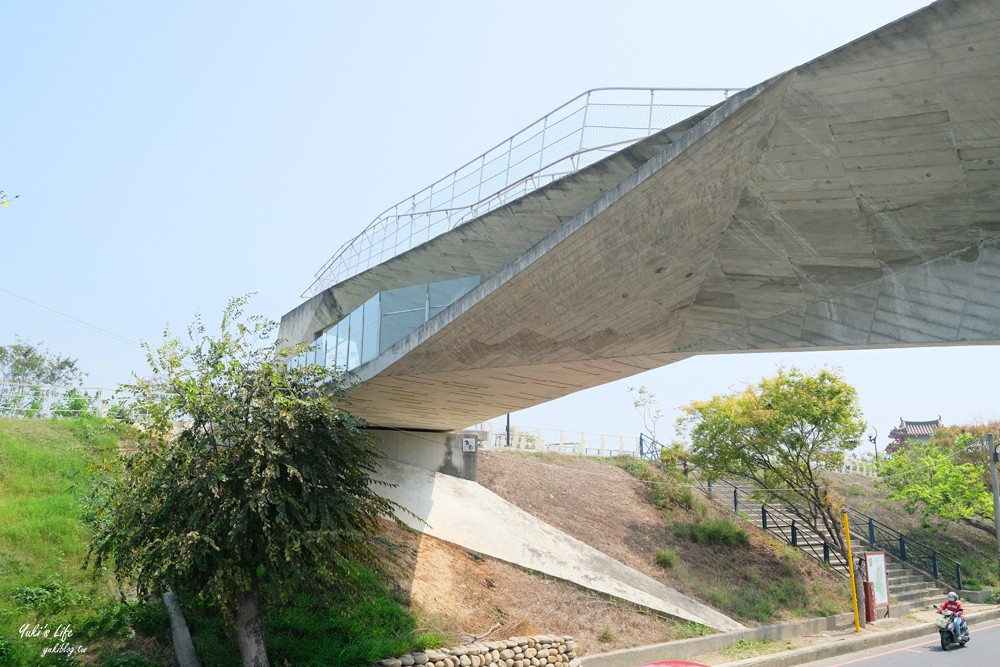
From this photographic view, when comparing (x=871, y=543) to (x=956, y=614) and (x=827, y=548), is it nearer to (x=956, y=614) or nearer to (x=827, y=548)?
(x=827, y=548)

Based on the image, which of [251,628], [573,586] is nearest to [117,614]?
[251,628]

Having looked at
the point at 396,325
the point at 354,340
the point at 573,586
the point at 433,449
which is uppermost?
the point at 396,325

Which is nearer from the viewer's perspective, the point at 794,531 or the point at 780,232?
the point at 780,232

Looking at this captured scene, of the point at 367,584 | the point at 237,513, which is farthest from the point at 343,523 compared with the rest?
the point at 367,584

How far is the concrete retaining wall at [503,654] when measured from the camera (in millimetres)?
11789

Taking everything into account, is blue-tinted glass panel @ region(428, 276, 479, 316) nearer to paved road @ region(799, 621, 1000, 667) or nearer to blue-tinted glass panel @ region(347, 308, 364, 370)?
blue-tinted glass panel @ region(347, 308, 364, 370)

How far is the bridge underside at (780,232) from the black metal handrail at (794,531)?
1314cm

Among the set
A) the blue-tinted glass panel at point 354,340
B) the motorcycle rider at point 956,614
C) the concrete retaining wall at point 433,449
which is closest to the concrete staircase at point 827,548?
the motorcycle rider at point 956,614

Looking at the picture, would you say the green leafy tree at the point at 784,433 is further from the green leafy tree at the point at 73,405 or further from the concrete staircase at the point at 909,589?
the green leafy tree at the point at 73,405

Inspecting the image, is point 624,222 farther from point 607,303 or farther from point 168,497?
point 168,497

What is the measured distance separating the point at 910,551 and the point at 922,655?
14.1 meters

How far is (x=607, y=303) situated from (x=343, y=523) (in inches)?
210

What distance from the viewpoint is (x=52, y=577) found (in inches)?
487

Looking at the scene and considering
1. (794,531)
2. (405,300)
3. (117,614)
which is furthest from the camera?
(794,531)
